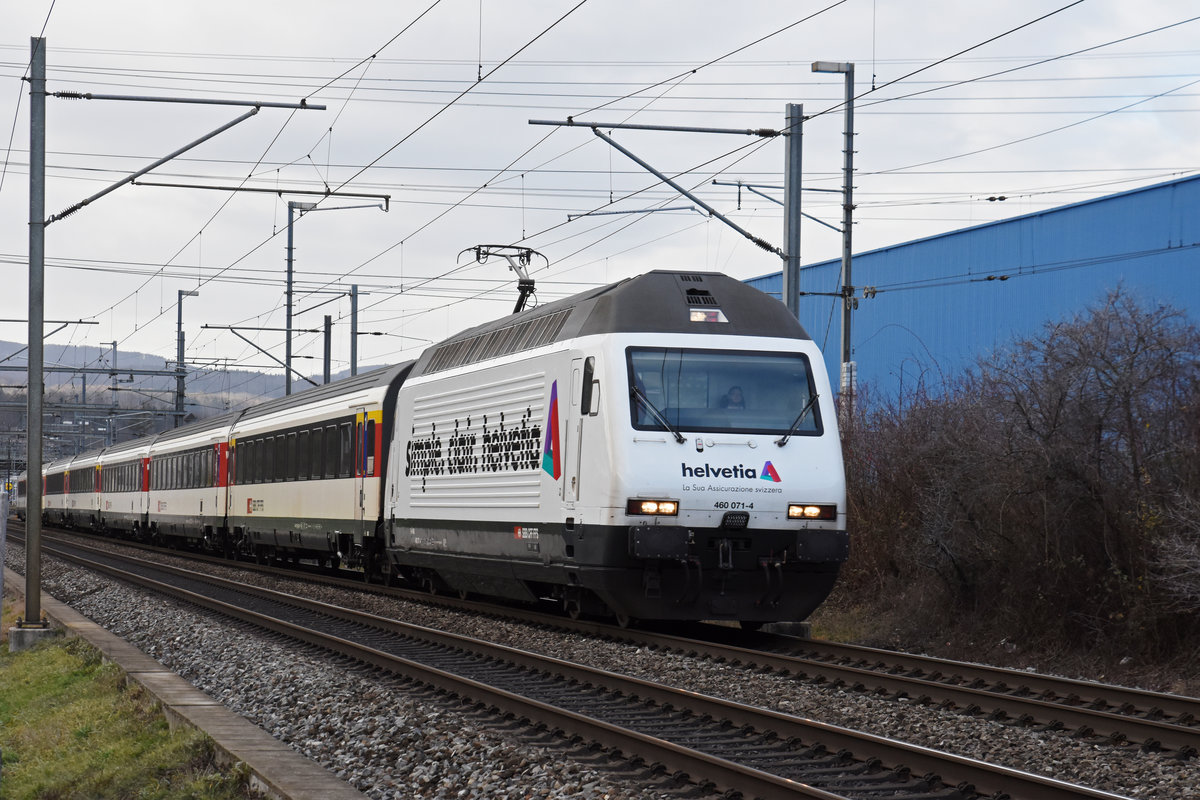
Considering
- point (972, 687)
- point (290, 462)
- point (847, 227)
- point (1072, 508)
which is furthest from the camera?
point (290, 462)

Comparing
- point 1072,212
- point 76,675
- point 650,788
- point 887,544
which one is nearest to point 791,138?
point 887,544

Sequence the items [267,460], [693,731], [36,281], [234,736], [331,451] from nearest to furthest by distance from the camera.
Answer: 1. [234,736]
2. [693,731]
3. [36,281]
4. [331,451]
5. [267,460]

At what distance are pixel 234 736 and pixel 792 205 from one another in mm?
11394

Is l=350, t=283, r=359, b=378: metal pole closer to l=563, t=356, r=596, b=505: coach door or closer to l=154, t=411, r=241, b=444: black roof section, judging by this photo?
l=154, t=411, r=241, b=444: black roof section

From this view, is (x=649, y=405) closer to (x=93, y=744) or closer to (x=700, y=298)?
(x=700, y=298)

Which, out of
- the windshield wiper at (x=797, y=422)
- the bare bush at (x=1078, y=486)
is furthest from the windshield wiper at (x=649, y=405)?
the bare bush at (x=1078, y=486)

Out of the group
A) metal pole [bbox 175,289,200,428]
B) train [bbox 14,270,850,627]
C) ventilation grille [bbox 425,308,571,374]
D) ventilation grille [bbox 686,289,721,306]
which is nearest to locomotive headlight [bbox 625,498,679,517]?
train [bbox 14,270,850,627]

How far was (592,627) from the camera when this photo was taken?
15.1 meters

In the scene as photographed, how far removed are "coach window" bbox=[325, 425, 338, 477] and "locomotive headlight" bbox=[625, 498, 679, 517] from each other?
11.9 m

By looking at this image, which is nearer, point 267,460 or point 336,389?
point 336,389

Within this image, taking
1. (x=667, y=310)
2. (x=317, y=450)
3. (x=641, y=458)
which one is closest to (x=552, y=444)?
(x=641, y=458)

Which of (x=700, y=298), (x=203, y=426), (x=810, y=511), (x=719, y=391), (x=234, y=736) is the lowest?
(x=234, y=736)

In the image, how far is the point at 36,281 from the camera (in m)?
15.5

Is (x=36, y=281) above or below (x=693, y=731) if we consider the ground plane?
above
